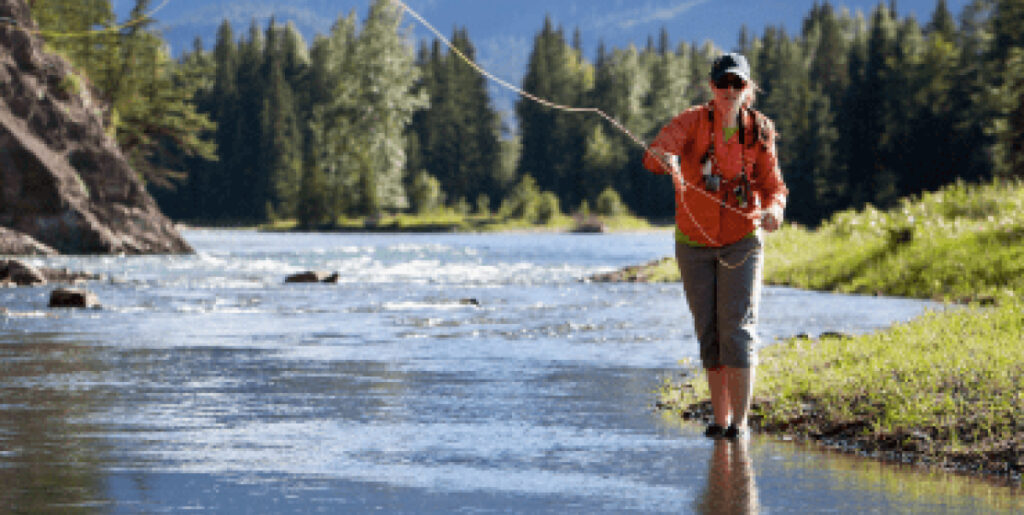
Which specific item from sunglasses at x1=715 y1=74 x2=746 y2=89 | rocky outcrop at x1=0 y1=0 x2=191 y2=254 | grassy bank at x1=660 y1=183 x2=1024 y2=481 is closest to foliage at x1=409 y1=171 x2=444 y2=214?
rocky outcrop at x1=0 y1=0 x2=191 y2=254

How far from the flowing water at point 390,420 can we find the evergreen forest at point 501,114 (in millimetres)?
11827

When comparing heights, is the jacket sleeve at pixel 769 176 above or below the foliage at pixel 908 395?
above

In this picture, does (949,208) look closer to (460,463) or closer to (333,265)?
(333,265)

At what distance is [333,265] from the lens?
42312 mm

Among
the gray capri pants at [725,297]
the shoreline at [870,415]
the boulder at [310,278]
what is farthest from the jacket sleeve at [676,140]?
the boulder at [310,278]

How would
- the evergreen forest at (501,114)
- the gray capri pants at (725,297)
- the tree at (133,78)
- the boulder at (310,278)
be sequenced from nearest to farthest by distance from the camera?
the gray capri pants at (725,297) → the boulder at (310,278) → the tree at (133,78) → the evergreen forest at (501,114)

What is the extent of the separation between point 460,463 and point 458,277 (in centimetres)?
2639

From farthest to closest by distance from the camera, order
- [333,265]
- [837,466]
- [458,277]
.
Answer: [333,265] → [458,277] → [837,466]

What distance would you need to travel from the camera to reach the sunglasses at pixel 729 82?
28.1 ft

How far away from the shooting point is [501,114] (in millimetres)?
133000

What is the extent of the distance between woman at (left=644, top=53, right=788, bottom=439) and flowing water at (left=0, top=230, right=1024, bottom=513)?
809mm

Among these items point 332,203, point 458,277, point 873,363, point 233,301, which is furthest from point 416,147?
point 873,363

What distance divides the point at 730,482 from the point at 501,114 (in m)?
126

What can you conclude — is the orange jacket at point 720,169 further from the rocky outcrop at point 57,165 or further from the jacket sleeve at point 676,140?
the rocky outcrop at point 57,165
